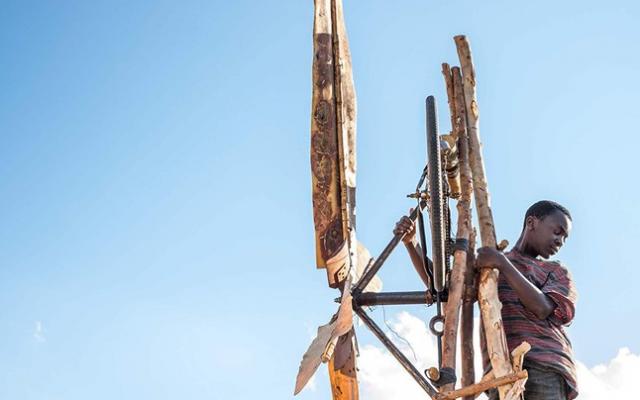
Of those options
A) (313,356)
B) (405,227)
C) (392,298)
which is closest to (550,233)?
(405,227)

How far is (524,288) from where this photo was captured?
4.72 meters

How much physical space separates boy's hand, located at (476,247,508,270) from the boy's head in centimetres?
47

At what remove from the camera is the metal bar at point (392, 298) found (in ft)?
16.7

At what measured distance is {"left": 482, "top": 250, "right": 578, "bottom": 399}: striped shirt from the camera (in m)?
4.75

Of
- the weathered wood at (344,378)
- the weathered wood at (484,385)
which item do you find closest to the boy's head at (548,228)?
the weathered wood at (484,385)

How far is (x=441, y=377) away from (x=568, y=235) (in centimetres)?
134

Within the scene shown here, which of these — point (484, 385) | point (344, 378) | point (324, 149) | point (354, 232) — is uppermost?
point (324, 149)

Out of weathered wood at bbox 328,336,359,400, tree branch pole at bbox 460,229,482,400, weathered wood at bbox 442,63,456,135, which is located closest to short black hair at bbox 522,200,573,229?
tree branch pole at bbox 460,229,482,400

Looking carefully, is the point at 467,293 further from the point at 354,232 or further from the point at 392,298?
the point at 354,232

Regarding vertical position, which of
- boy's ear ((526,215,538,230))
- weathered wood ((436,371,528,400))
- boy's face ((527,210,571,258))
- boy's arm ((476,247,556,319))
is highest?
boy's ear ((526,215,538,230))

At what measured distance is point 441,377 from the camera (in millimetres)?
4520

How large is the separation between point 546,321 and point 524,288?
0.30 metres

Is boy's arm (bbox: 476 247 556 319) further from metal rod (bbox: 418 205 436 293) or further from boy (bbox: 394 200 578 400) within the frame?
metal rod (bbox: 418 205 436 293)

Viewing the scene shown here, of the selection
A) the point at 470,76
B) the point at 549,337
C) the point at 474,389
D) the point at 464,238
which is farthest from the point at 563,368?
the point at 470,76
